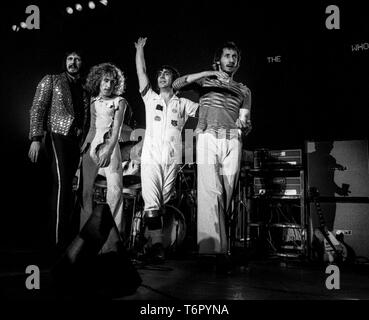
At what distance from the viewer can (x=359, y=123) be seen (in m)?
4.29

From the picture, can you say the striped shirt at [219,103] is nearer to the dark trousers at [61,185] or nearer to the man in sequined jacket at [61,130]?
the man in sequined jacket at [61,130]

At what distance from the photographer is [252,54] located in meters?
4.52

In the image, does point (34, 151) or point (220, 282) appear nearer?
point (220, 282)

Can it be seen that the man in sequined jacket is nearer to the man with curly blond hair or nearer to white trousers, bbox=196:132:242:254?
the man with curly blond hair

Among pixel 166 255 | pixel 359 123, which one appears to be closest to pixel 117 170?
pixel 166 255

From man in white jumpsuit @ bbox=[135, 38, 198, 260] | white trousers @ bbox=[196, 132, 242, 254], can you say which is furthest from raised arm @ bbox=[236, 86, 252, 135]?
man in white jumpsuit @ bbox=[135, 38, 198, 260]

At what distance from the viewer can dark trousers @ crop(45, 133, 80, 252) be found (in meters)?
2.25

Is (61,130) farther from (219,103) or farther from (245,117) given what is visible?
(245,117)

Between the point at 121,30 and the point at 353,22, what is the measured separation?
296cm

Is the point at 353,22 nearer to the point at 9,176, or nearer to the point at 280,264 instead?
the point at 280,264

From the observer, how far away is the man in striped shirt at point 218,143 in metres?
2.75

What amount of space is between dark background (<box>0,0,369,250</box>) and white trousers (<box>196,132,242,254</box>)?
59.2 inches

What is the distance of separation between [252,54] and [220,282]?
3.31m

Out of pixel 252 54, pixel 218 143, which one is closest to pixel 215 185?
pixel 218 143
